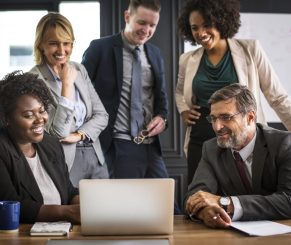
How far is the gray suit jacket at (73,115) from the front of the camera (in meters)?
2.72

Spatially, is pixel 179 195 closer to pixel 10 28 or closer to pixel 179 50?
pixel 179 50

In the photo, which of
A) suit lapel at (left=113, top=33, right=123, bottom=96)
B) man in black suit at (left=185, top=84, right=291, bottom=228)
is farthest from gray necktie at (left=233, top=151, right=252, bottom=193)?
suit lapel at (left=113, top=33, right=123, bottom=96)

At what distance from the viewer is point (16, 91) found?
7.59 ft

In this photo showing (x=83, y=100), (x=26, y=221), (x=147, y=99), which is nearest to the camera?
(x=26, y=221)

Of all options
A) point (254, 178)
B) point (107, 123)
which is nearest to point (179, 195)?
point (107, 123)

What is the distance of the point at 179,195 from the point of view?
4348mm

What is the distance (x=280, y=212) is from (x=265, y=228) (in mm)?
226

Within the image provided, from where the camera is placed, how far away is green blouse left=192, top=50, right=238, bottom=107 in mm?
2893

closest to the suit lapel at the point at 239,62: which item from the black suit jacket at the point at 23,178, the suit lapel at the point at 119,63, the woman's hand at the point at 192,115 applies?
the woman's hand at the point at 192,115

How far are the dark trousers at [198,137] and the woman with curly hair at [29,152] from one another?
35.5 inches

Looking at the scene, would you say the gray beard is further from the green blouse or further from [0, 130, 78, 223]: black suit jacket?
[0, 130, 78, 223]: black suit jacket

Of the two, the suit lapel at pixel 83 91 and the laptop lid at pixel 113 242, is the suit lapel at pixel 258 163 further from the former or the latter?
the suit lapel at pixel 83 91

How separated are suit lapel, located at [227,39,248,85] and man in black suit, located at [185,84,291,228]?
558 mm

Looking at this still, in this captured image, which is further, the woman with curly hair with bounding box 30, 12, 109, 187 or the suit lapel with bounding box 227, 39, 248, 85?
the suit lapel with bounding box 227, 39, 248, 85
